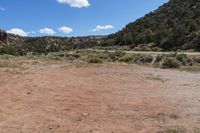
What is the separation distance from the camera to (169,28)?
258 feet

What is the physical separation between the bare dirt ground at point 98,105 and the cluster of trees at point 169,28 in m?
35.0

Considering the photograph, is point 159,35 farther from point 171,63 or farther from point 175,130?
point 175,130

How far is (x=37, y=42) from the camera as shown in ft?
411

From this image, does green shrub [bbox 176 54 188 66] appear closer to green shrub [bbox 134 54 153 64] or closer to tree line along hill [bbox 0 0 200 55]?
green shrub [bbox 134 54 153 64]

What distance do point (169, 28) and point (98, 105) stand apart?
215 feet

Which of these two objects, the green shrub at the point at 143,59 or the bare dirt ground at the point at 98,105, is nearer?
the bare dirt ground at the point at 98,105

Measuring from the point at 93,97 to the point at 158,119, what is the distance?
491cm

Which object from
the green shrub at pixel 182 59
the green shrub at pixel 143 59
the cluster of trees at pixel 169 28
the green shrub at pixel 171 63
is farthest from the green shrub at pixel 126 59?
the cluster of trees at pixel 169 28

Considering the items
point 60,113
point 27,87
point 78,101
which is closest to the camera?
point 60,113

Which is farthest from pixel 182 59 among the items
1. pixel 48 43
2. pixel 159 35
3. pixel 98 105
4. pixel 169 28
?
pixel 48 43

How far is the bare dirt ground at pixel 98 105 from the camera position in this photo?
1187 cm

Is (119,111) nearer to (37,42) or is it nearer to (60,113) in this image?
(60,113)

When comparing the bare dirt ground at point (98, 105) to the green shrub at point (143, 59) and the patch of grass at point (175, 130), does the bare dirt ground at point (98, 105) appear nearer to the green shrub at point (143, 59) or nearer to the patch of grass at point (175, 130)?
the patch of grass at point (175, 130)

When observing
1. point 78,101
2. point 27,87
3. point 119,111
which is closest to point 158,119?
point 119,111
